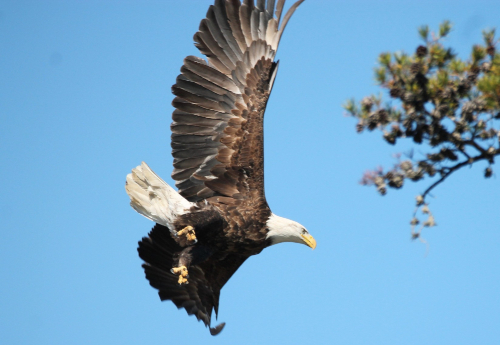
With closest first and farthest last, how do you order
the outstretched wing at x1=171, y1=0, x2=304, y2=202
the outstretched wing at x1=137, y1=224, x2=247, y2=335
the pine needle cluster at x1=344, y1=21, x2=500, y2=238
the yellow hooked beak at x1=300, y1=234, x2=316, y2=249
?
the pine needle cluster at x1=344, y1=21, x2=500, y2=238 → the outstretched wing at x1=171, y1=0, x2=304, y2=202 → the yellow hooked beak at x1=300, y1=234, x2=316, y2=249 → the outstretched wing at x1=137, y1=224, x2=247, y2=335

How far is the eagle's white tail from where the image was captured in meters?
5.89

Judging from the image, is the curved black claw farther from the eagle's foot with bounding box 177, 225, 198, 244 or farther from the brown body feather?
the eagle's foot with bounding box 177, 225, 198, 244

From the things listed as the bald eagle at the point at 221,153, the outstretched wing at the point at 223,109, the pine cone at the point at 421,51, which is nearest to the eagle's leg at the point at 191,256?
the bald eagle at the point at 221,153

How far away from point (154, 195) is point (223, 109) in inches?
38.9

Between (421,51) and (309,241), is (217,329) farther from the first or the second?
(421,51)

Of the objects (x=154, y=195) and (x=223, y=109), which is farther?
(x=223, y=109)

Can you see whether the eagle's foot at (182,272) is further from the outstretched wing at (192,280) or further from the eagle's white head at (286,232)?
the eagle's white head at (286,232)

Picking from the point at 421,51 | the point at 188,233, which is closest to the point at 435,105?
the point at 421,51

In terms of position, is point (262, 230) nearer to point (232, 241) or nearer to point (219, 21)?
point (232, 241)

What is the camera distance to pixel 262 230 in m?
5.96

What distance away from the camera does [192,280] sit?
668 centimetres

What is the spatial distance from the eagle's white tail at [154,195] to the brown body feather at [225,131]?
10 cm

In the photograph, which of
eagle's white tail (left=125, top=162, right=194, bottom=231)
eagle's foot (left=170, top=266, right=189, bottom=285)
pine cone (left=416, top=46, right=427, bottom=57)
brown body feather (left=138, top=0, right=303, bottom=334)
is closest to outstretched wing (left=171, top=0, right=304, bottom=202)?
brown body feather (left=138, top=0, right=303, bottom=334)

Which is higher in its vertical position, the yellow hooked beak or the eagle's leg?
the yellow hooked beak
